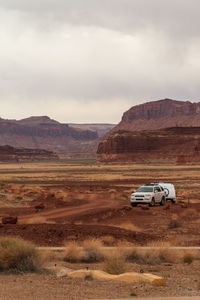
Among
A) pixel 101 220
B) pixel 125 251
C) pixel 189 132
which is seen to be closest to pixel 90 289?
pixel 125 251

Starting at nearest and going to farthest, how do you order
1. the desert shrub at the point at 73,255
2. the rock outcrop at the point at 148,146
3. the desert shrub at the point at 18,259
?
the desert shrub at the point at 18,259, the desert shrub at the point at 73,255, the rock outcrop at the point at 148,146

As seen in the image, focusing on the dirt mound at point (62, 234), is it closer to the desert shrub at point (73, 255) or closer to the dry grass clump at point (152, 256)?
the dry grass clump at point (152, 256)

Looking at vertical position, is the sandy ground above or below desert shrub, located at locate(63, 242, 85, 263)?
above

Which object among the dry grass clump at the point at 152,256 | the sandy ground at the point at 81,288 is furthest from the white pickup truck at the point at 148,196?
the sandy ground at the point at 81,288

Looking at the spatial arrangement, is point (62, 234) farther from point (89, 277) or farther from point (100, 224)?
point (89, 277)

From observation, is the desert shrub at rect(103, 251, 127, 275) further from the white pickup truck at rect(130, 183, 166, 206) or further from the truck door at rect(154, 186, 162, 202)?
the truck door at rect(154, 186, 162, 202)

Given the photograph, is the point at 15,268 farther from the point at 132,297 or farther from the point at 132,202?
the point at 132,202

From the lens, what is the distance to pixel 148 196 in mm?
31891

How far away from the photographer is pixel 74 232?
1825cm

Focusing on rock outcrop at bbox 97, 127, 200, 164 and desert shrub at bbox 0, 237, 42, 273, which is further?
rock outcrop at bbox 97, 127, 200, 164

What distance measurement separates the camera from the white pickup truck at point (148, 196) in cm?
3186

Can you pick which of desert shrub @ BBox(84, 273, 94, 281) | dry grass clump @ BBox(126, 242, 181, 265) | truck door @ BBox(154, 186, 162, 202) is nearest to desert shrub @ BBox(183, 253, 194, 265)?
dry grass clump @ BBox(126, 242, 181, 265)

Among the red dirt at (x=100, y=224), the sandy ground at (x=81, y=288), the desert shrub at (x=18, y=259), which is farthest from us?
the red dirt at (x=100, y=224)

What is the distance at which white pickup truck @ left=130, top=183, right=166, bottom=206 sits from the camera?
105ft
